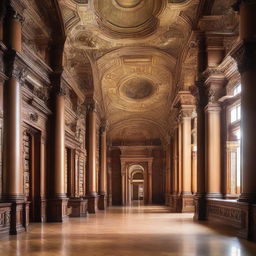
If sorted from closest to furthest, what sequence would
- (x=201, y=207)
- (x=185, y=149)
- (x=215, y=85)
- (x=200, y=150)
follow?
(x=215, y=85) → (x=201, y=207) → (x=200, y=150) → (x=185, y=149)

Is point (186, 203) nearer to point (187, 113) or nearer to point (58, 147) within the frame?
point (187, 113)

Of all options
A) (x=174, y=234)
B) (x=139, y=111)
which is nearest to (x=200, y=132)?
(x=174, y=234)

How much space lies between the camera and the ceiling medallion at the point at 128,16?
58.6 ft

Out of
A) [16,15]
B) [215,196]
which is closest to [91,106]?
[215,196]

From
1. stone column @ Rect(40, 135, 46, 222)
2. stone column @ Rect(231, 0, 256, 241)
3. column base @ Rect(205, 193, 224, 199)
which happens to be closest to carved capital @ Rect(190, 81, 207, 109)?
column base @ Rect(205, 193, 224, 199)

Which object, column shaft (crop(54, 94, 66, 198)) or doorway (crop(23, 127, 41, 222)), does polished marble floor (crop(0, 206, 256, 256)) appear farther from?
column shaft (crop(54, 94, 66, 198))

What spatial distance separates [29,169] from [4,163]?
3688mm

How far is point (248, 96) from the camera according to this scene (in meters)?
10.7

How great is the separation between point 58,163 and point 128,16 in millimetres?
7300

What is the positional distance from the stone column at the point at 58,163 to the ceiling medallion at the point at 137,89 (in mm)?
10649

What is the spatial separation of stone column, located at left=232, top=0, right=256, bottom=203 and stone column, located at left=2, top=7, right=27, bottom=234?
605cm

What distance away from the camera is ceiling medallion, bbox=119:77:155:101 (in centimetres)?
2741

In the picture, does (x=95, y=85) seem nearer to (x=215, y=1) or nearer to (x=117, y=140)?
(x=215, y=1)

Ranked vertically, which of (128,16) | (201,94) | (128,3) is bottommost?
(201,94)
